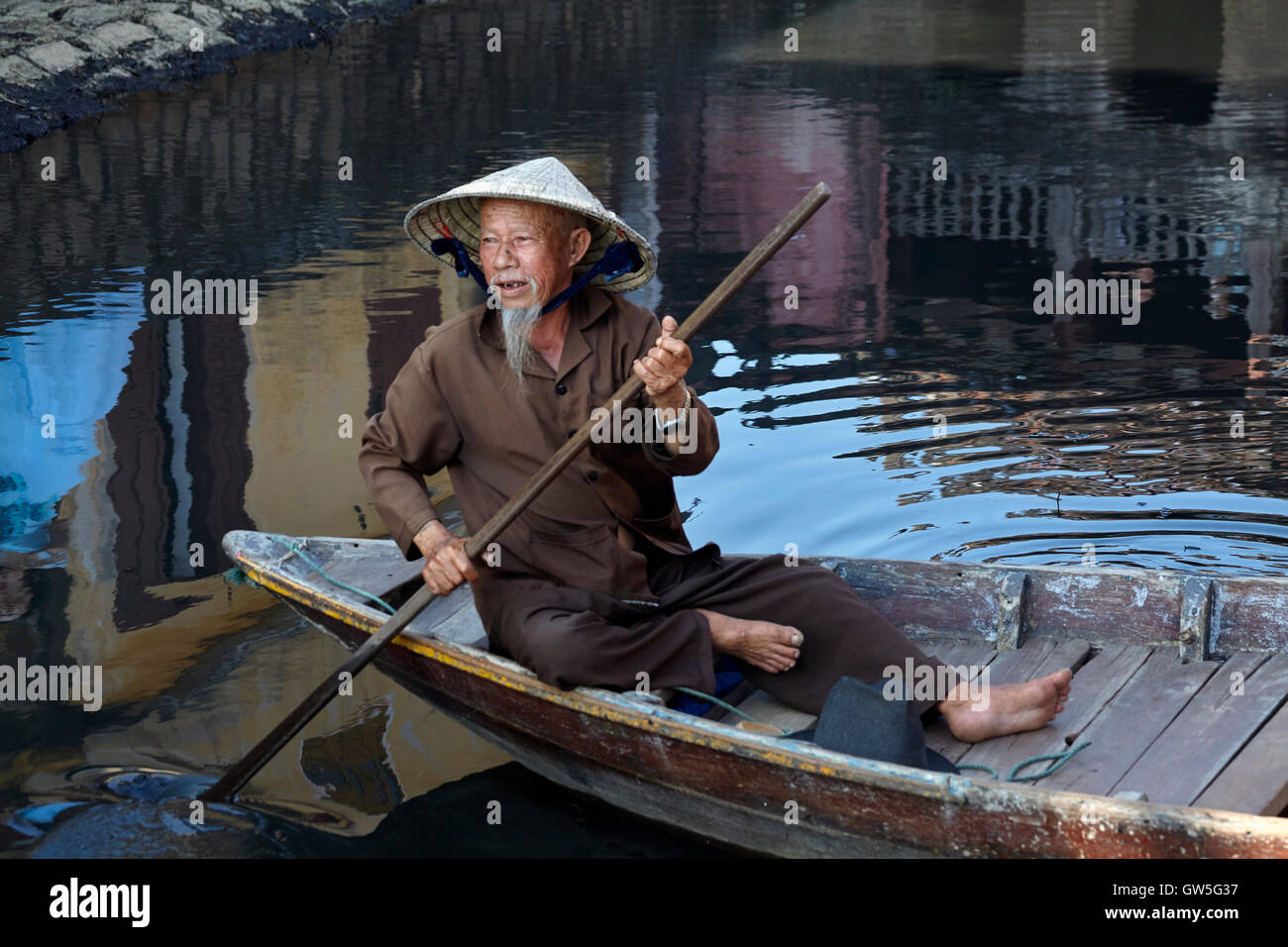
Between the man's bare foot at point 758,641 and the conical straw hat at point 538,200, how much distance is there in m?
0.94

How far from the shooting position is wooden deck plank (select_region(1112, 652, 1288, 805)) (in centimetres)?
350

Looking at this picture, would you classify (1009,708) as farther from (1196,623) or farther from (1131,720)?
(1196,623)

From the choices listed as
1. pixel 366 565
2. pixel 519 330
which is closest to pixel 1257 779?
pixel 519 330

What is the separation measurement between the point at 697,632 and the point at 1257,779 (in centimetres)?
139

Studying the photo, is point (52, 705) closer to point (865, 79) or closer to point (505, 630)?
point (505, 630)

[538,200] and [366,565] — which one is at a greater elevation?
[538,200]

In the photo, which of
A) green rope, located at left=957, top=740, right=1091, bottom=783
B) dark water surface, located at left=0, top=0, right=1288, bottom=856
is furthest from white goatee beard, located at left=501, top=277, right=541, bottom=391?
green rope, located at left=957, top=740, right=1091, bottom=783

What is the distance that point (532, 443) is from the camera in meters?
3.95

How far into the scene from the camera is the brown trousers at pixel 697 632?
3734mm

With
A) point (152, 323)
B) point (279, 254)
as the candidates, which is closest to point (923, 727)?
point (152, 323)

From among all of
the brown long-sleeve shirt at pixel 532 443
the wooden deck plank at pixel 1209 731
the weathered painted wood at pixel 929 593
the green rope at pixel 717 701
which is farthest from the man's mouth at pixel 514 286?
the wooden deck plank at pixel 1209 731

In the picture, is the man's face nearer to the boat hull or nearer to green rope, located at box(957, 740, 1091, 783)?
the boat hull

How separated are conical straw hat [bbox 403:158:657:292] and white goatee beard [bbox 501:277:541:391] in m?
0.24

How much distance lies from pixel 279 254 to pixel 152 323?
188 cm
